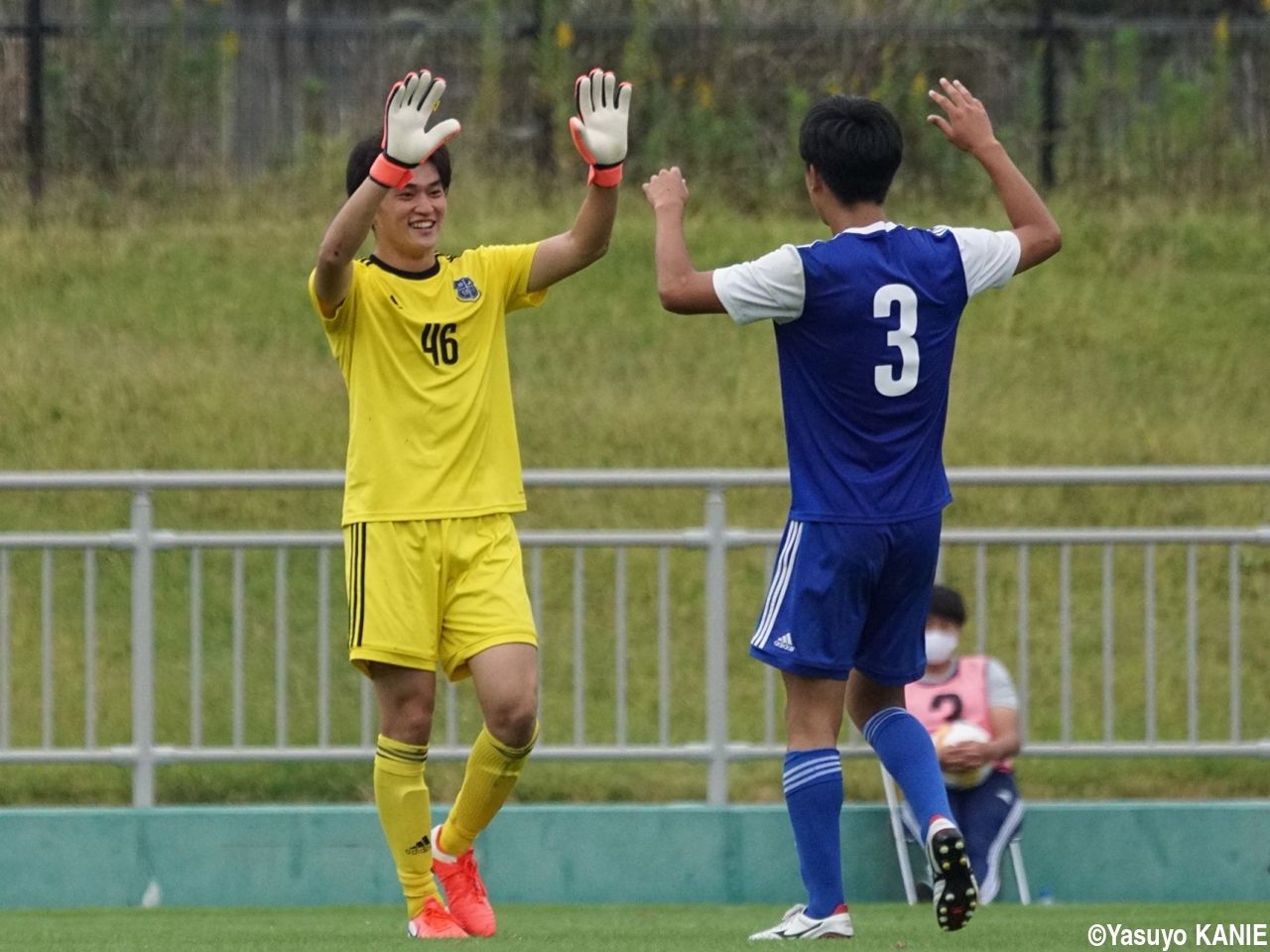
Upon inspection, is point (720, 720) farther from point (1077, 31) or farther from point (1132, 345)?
point (1077, 31)

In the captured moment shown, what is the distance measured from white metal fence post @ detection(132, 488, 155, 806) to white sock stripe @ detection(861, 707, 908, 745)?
3085 mm

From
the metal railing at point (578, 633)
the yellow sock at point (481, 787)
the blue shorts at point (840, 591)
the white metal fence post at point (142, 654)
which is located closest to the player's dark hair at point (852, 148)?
the blue shorts at point (840, 591)

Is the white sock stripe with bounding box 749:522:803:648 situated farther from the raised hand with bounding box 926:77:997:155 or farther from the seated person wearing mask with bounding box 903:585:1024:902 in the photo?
the seated person wearing mask with bounding box 903:585:1024:902

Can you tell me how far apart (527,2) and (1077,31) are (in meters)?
3.64

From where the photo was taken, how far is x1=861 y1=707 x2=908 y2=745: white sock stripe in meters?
5.54

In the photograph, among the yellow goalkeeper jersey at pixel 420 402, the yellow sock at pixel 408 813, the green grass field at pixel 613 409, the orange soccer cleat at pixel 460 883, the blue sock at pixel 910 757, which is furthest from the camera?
the green grass field at pixel 613 409

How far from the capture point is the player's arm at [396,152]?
540 cm

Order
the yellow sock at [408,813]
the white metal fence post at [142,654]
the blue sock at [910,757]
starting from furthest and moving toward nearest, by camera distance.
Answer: the white metal fence post at [142,654]
the yellow sock at [408,813]
the blue sock at [910,757]

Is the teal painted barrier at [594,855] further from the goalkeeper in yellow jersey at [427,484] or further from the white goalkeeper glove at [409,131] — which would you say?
the white goalkeeper glove at [409,131]

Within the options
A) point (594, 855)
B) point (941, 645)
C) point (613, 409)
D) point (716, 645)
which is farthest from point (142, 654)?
point (613, 409)

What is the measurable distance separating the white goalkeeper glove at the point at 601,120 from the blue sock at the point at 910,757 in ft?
4.97

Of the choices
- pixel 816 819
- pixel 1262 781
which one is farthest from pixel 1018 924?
pixel 1262 781

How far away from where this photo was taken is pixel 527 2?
1520cm

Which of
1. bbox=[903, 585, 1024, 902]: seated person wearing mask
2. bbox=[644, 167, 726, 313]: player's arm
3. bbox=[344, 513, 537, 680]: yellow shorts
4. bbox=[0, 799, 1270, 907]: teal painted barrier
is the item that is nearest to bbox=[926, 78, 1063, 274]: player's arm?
bbox=[644, 167, 726, 313]: player's arm
